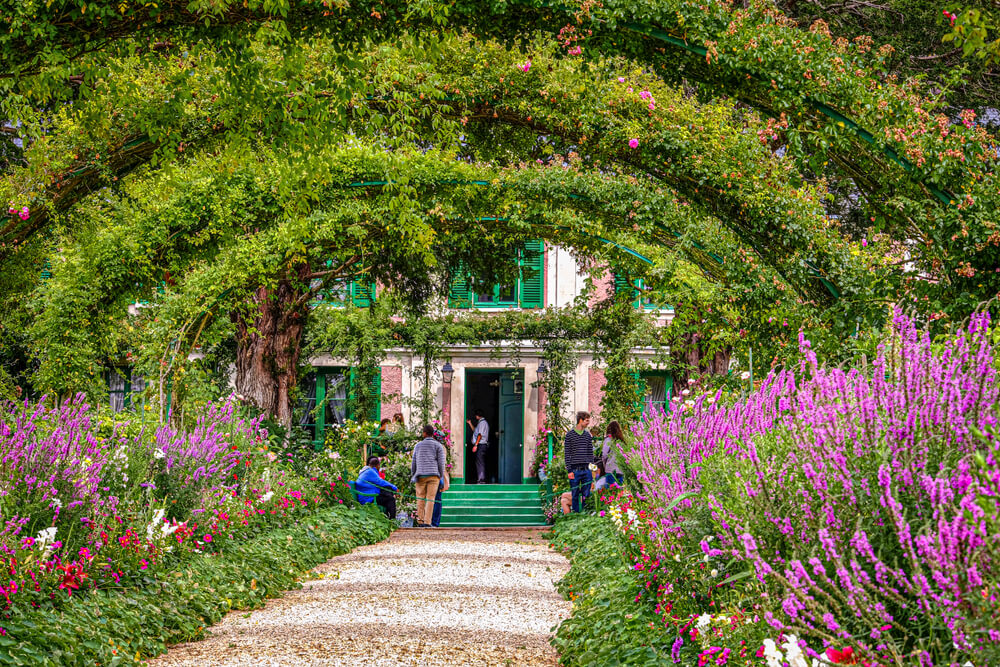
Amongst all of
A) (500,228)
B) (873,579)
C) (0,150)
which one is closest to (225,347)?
(0,150)

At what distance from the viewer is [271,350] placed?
13.4 m

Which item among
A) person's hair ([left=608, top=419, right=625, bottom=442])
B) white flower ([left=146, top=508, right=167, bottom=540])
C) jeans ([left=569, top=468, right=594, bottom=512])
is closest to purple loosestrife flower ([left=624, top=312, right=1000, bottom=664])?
white flower ([left=146, top=508, right=167, bottom=540])

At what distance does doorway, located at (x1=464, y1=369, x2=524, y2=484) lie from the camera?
1878 centimetres

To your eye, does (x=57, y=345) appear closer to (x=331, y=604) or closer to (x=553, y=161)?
(x=331, y=604)

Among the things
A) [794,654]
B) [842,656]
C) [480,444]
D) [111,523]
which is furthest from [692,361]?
[794,654]

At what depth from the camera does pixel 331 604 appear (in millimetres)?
6836

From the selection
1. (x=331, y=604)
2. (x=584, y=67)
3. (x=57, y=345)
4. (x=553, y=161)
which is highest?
(x=553, y=161)

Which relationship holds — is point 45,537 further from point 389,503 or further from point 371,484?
point 389,503

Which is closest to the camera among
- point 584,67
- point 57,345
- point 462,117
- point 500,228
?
point 584,67

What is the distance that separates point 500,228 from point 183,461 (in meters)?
4.99

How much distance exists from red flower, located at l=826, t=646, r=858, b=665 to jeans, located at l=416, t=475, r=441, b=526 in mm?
11028

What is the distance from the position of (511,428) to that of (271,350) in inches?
Answer: 258

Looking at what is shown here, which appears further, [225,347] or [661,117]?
[225,347]

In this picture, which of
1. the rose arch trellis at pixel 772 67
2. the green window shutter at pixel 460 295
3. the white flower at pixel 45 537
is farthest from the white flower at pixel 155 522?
the green window shutter at pixel 460 295
